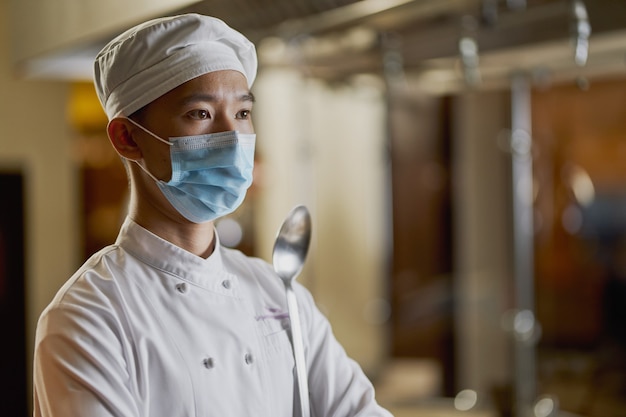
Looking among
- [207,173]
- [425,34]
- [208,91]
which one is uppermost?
[425,34]

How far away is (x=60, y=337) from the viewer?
1020mm

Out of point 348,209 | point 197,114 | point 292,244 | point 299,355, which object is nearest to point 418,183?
point 348,209

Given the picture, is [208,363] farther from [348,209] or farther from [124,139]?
[348,209]

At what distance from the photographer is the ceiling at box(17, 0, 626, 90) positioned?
6.12 ft

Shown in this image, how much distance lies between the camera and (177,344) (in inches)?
43.6

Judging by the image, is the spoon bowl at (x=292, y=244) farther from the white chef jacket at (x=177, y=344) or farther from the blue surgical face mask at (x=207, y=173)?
the blue surgical face mask at (x=207, y=173)

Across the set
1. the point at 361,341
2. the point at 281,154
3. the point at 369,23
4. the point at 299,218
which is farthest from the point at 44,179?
the point at 299,218

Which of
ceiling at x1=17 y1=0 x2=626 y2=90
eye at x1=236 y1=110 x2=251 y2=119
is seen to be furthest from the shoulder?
ceiling at x1=17 y1=0 x2=626 y2=90

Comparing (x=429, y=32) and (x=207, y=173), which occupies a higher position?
(x=429, y=32)

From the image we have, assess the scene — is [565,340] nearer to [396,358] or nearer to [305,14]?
[396,358]

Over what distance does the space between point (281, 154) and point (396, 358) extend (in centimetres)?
131

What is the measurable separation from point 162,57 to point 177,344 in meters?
0.36

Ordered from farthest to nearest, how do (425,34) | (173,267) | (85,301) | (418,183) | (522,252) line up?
(418,183), (522,252), (425,34), (173,267), (85,301)

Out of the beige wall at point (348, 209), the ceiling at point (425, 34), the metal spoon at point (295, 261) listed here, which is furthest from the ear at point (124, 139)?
the beige wall at point (348, 209)
